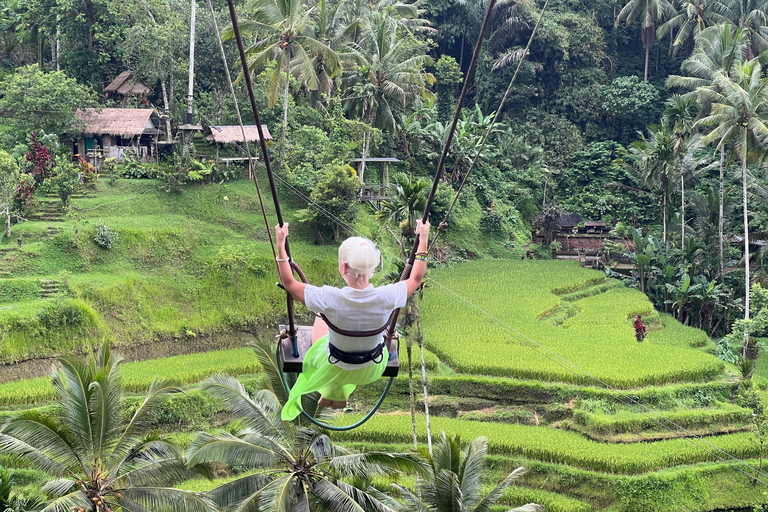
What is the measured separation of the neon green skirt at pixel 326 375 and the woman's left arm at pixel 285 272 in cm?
69

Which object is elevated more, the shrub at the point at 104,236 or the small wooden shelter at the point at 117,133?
the small wooden shelter at the point at 117,133

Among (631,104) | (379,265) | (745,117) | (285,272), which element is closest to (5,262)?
(379,265)

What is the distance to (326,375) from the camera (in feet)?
16.6

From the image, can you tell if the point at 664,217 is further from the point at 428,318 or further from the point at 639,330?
the point at 428,318

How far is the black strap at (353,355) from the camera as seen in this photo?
15.7 ft

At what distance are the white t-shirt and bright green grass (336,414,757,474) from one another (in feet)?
33.3

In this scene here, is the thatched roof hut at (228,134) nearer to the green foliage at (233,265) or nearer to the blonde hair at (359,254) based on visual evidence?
the green foliage at (233,265)

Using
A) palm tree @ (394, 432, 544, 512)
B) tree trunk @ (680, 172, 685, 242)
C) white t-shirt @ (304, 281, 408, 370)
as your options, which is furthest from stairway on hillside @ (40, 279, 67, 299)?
tree trunk @ (680, 172, 685, 242)

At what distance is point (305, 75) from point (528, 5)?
1279 centimetres

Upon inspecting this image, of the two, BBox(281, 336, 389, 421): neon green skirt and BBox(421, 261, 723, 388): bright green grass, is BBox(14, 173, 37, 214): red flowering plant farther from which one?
BBox(281, 336, 389, 421): neon green skirt

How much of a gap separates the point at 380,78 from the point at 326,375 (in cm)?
1939

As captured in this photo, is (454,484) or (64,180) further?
(64,180)

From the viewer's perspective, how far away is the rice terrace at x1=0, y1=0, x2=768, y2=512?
9664 mm

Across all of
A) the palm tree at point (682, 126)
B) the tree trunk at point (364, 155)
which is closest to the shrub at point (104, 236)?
the tree trunk at point (364, 155)
